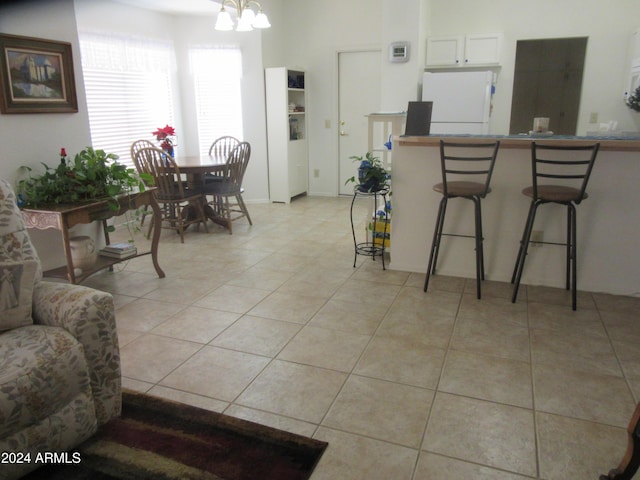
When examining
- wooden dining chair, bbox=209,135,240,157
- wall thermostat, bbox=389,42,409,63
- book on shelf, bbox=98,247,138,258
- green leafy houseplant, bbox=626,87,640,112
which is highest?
wall thermostat, bbox=389,42,409,63

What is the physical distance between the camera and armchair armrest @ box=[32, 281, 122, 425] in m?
1.84

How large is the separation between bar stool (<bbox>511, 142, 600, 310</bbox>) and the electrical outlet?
0.18 metres

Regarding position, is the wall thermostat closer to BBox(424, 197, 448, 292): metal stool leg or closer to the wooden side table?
BBox(424, 197, 448, 292): metal stool leg

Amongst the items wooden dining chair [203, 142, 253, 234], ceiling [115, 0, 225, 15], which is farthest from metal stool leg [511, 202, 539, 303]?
ceiling [115, 0, 225, 15]

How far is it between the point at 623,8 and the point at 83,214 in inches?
214

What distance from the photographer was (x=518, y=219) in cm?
339

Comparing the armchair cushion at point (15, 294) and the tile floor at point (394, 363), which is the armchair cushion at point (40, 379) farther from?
the tile floor at point (394, 363)

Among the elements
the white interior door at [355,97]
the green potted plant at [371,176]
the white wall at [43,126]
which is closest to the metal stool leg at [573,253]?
the green potted plant at [371,176]

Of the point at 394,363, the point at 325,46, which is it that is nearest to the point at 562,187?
the point at 394,363

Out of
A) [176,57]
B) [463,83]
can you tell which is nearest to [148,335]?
[463,83]

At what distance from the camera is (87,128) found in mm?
A: 3711

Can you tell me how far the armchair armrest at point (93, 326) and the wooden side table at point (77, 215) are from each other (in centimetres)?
108

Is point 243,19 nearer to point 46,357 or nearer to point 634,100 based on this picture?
point 46,357

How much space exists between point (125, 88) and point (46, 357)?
4391 millimetres
